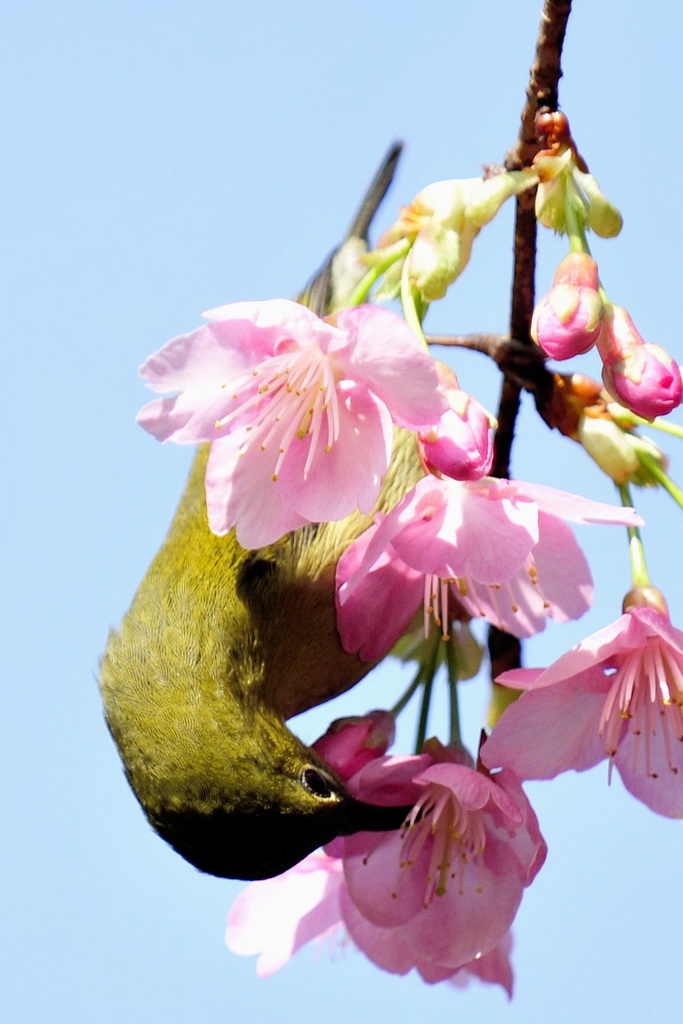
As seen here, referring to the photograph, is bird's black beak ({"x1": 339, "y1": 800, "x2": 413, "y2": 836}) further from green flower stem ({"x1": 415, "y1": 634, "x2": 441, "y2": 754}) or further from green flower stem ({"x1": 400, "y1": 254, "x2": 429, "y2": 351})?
green flower stem ({"x1": 400, "y1": 254, "x2": 429, "y2": 351})

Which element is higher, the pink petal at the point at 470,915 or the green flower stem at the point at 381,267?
the green flower stem at the point at 381,267

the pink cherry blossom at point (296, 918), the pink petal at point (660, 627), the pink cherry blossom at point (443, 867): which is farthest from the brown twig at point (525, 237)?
the pink petal at point (660, 627)

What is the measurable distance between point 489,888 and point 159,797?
74 centimetres

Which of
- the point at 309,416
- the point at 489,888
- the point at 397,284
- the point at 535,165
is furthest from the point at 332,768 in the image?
the point at 535,165

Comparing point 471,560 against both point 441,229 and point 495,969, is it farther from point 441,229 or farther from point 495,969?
point 495,969

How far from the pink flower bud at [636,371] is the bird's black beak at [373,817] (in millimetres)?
906

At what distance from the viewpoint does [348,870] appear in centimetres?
252

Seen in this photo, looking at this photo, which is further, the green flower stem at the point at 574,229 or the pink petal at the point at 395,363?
the green flower stem at the point at 574,229

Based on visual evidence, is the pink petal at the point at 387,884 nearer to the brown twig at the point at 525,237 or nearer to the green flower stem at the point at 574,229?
the brown twig at the point at 525,237

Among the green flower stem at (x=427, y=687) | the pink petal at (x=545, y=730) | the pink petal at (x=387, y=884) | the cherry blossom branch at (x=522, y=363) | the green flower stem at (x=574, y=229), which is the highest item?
the green flower stem at (x=574, y=229)

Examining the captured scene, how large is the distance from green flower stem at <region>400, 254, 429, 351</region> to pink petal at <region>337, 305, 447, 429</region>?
0.50 feet

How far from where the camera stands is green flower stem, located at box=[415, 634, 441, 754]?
2.56 meters

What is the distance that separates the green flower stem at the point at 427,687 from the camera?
2557 millimetres

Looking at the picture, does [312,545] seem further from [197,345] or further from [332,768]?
[197,345]
